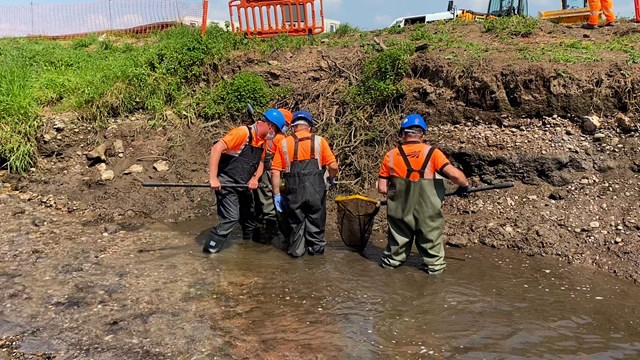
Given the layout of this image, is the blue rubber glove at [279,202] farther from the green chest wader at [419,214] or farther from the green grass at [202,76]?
the green grass at [202,76]

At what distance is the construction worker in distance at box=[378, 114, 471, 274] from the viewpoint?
208 inches

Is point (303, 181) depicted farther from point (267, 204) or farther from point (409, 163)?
point (409, 163)

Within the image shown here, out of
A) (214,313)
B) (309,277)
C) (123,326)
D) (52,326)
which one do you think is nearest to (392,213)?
(309,277)

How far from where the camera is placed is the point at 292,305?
15.9ft

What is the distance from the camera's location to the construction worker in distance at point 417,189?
529cm

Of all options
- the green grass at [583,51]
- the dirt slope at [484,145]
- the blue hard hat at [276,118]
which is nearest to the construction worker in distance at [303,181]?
the blue hard hat at [276,118]

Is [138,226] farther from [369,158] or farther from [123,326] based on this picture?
[369,158]

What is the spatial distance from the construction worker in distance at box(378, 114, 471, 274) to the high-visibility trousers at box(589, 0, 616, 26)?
6.28 metres

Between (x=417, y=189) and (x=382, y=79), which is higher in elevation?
(x=382, y=79)

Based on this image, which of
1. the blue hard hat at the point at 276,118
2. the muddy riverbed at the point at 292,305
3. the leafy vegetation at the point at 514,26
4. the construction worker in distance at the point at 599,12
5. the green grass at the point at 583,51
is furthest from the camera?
the construction worker in distance at the point at 599,12

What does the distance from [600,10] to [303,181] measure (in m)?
7.95

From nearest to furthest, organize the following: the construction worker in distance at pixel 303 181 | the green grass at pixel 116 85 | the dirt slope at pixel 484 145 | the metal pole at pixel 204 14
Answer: the construction worker in distance at pixel 303 181 < the dirt slope at pixel 484 145 < the green grass at pixel 116 85 < the metal pole at pixel 204 14

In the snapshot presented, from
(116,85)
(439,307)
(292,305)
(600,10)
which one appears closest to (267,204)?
(292,305)

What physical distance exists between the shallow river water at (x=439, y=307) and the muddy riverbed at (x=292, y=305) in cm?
2
